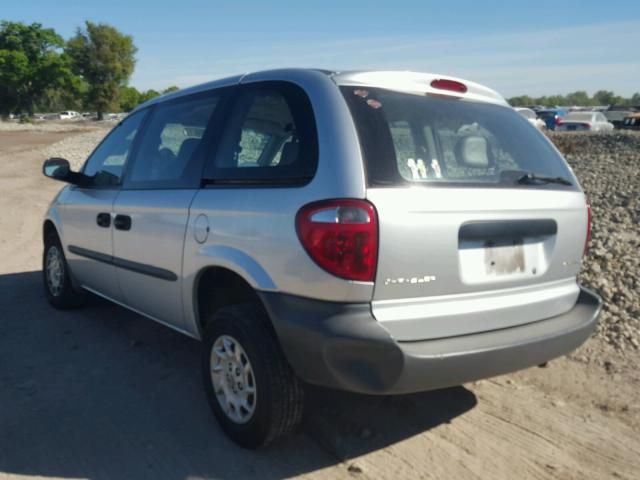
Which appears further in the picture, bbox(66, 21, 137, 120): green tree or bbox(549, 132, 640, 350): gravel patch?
bbox(66, 21, 137, 120): green tree

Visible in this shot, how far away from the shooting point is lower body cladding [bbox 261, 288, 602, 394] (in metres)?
2.56

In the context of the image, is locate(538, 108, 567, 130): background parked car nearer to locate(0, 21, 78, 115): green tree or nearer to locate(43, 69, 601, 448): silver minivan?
locate(43, 69, 601, 448): silver minivan

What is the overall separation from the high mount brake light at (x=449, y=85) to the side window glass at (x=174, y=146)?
125cm

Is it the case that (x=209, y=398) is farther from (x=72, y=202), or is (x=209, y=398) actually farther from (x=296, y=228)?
(x=72, y=202)

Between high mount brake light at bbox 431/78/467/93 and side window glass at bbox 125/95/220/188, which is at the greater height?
high mount brake light at bbox 431/78/467/93

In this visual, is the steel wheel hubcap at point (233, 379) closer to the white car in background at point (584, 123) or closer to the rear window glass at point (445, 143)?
the rear window glass at point (445, 143)

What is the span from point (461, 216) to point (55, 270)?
4.06m

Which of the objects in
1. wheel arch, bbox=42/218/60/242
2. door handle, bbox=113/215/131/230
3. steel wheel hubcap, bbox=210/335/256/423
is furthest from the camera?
wheel arch, bbox=42/218/60/242

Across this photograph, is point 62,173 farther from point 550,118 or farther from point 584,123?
point 550,118

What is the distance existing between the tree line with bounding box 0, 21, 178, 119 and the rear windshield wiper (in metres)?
71.6

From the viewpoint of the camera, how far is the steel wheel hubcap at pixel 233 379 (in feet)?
10.1

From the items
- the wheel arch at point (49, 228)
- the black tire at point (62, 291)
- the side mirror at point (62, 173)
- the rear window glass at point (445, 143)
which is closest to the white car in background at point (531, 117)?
the rear window glass at point (445, 143)

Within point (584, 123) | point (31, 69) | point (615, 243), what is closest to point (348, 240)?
point (615, 243)

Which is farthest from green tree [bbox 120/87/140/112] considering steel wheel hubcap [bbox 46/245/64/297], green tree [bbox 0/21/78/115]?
steel wheel hubcap [bbox 46/245/64/297]
